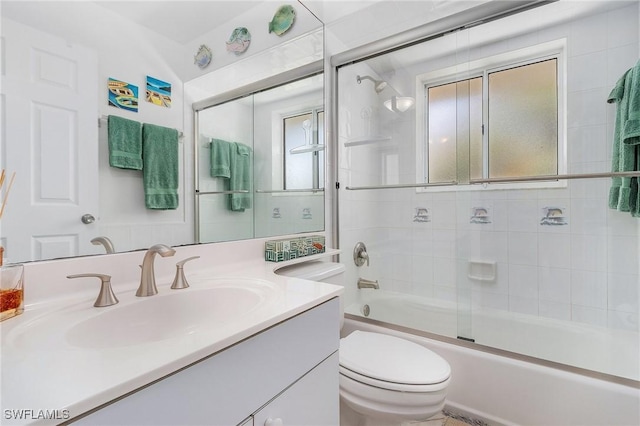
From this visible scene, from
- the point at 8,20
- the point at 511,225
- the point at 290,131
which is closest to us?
the point at 8,20

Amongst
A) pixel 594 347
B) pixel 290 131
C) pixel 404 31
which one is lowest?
pixel 594 347

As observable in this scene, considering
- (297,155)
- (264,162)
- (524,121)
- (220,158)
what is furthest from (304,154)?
(524,121)

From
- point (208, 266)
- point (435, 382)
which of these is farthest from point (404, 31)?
point (435, 382)

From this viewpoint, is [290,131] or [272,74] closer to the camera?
[272,74]

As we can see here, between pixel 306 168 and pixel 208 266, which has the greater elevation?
pixel 306 168

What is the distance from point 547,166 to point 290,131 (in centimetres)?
157

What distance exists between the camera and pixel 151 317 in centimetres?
77

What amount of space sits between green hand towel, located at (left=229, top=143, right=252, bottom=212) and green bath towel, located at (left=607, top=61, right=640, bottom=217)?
180 centimetres

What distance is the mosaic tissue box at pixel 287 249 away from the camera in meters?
1.27

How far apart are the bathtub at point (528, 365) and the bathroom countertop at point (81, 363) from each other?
44.7 inches

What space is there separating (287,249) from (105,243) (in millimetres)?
666

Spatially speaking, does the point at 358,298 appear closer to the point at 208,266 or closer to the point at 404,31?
the point at 208,266

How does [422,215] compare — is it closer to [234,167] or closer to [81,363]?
[234,167]

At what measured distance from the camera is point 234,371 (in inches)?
22.2
